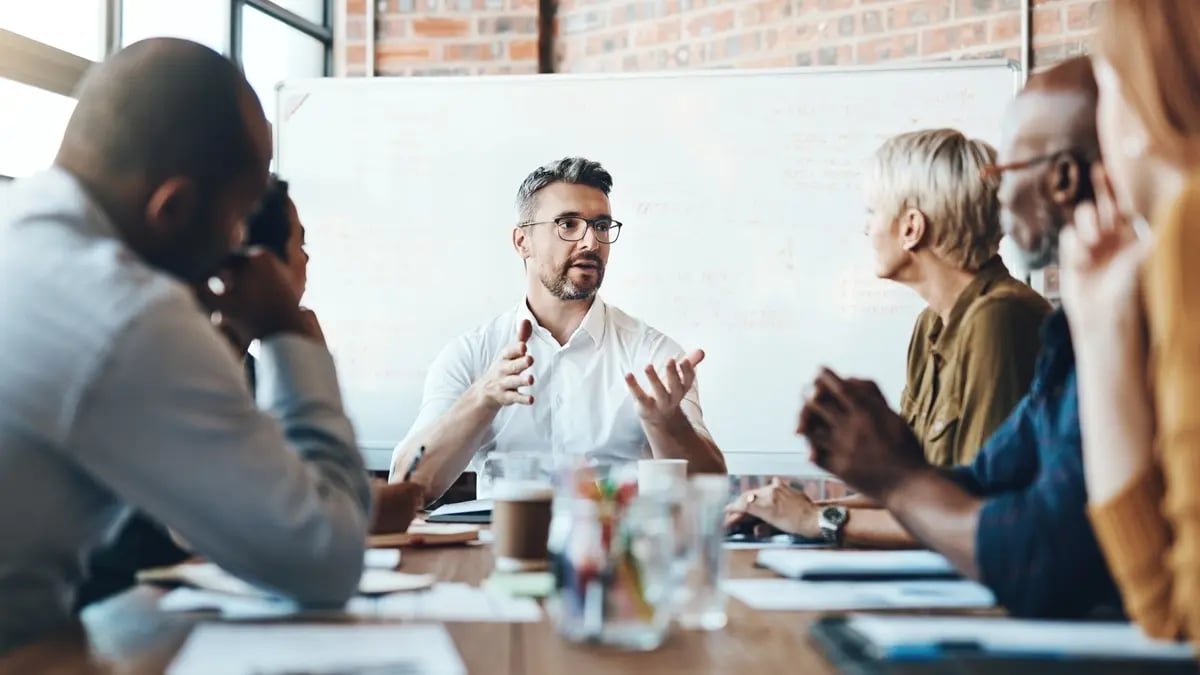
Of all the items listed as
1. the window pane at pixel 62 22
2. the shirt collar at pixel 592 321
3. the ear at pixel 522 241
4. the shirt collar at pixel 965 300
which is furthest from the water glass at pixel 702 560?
the window pane at pixel 62 22

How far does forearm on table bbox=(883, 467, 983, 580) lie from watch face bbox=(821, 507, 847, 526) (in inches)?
17.7

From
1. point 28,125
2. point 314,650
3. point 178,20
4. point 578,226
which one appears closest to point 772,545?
point 314,650

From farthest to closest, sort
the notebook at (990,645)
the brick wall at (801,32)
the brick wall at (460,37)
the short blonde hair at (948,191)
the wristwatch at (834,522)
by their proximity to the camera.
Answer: the brick wall at (460,37)
the brick wall at (801,32)
the short blonde hair at (948,191)
the wristwatch at (834,522)
the notebook at (990,645)

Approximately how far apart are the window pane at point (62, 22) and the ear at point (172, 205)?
2.09 metres

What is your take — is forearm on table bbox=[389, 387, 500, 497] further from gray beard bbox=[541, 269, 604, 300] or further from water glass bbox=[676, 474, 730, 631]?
water glass bbox=[676, 474, 730, 631]

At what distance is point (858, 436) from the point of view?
1.39 m

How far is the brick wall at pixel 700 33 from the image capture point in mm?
3570

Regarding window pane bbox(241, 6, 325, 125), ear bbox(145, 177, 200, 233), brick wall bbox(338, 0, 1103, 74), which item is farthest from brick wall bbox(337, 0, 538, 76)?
ear bbox(145, 177, 200, 233)

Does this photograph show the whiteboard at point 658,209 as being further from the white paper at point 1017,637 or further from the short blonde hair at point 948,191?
the white paper at point 1017,637

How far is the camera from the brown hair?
3.08 feet

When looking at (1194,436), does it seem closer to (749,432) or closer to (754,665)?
(754,665)

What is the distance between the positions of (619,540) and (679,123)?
2.79m

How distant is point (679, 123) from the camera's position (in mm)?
3684

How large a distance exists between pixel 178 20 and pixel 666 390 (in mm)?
2129
